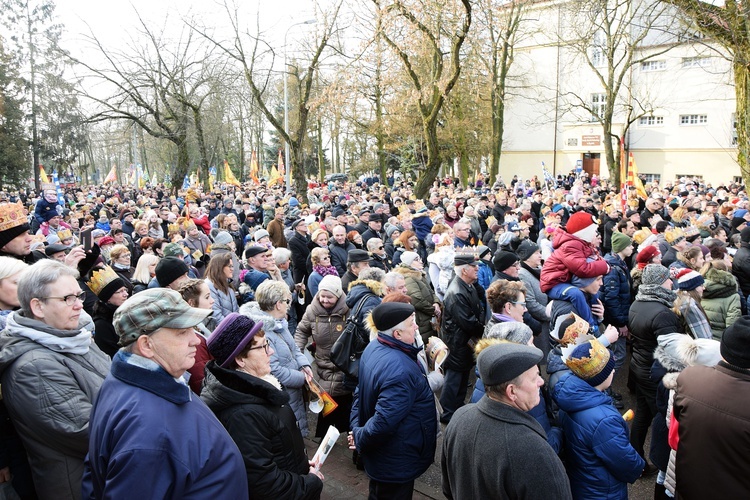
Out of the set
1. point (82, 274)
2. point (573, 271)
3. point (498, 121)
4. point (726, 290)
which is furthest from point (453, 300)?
point (498, 121)

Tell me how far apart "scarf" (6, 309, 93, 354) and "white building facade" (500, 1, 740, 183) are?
3295cm

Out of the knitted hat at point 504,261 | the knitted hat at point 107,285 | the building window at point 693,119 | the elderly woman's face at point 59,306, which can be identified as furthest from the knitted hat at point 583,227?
the building window at point 693,119

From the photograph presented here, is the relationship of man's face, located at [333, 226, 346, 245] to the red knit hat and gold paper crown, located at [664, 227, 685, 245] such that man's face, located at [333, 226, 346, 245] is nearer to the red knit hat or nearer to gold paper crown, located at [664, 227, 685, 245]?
the red knit hat

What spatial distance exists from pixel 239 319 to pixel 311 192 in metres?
24.1

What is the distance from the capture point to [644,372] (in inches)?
195

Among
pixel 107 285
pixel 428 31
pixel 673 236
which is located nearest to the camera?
pixel 107 285

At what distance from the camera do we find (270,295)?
15.4 ft

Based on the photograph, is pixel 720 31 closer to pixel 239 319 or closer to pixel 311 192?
pixel 239 319

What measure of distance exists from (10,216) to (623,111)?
39258 millimetres

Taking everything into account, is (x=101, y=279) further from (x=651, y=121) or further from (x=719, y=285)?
(x=651, y=121)

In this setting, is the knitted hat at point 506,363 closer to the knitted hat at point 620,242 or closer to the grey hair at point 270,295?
the grey hair at point 270,295

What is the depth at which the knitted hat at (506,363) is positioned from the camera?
9.00ft

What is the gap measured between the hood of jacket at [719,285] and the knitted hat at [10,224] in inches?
261

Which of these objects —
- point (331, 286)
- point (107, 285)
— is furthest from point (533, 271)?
point (107, 285)
